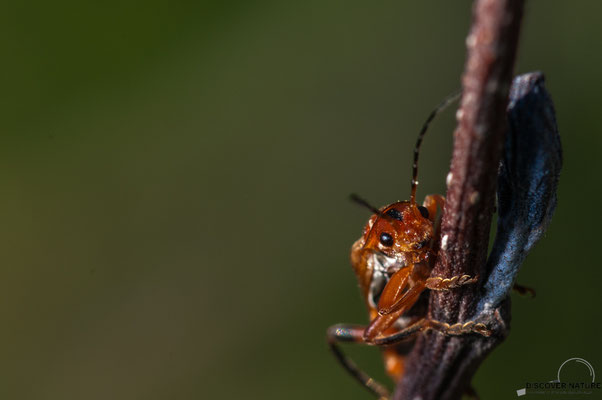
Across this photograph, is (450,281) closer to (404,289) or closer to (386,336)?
(404,289)

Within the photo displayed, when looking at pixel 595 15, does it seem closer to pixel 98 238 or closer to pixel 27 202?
pixel 98 238

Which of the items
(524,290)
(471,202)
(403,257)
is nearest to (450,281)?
(471,202)

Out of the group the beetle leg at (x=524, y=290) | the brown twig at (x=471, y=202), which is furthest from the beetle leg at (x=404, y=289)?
the beetle leg at (x=524, y=290)

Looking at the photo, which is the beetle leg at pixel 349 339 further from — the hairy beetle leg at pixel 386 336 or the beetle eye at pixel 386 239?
the beetle eye at pixel 386 239

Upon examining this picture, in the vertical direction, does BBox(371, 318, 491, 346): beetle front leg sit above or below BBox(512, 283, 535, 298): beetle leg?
above

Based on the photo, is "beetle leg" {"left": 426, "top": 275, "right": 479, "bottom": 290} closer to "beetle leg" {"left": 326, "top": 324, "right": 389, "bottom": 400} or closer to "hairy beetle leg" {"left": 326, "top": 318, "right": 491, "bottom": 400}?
"hairy beetle leg" {"left": 326, "top": 318, "right": 491, "bottom": 400}

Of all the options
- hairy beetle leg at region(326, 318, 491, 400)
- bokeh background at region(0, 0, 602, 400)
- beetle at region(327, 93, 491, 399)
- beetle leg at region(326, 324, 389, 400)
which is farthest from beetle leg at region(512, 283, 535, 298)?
bokeh background at region(0, 0, 602, 400)
